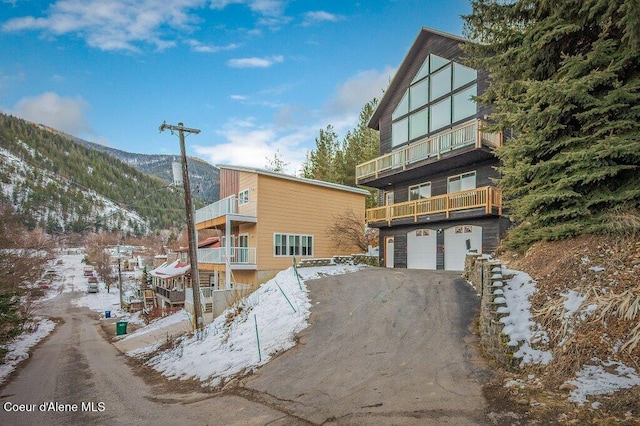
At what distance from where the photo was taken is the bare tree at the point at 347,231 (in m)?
23.2

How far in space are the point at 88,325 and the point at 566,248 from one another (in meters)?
41.0

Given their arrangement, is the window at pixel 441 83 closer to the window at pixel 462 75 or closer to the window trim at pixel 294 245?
the window at pixel 462 75

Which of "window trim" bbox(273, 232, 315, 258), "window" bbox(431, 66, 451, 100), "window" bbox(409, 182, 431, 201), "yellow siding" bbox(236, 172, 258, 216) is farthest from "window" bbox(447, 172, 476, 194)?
"yellow siding" bbox(236, 172, 258, 216)

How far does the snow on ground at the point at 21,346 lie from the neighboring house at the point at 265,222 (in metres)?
9.89

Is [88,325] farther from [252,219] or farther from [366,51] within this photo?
[366,51]

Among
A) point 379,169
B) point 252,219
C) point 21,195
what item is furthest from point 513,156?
point 21,195

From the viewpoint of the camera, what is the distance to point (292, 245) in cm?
2111

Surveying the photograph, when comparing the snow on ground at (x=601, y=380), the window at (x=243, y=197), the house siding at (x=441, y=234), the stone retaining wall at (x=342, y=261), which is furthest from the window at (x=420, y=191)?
the snow on ground at (x=601, y=380)

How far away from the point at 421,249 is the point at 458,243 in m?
2.38

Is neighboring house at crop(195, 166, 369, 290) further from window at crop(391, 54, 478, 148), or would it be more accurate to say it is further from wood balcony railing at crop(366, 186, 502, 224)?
window at crop(391, 54, 478, 148)

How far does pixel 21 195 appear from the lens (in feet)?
407

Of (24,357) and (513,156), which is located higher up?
(513,156)

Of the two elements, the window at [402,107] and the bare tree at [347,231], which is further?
the bare tree at [347,231]

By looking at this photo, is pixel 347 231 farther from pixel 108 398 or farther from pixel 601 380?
pixel 601 380
